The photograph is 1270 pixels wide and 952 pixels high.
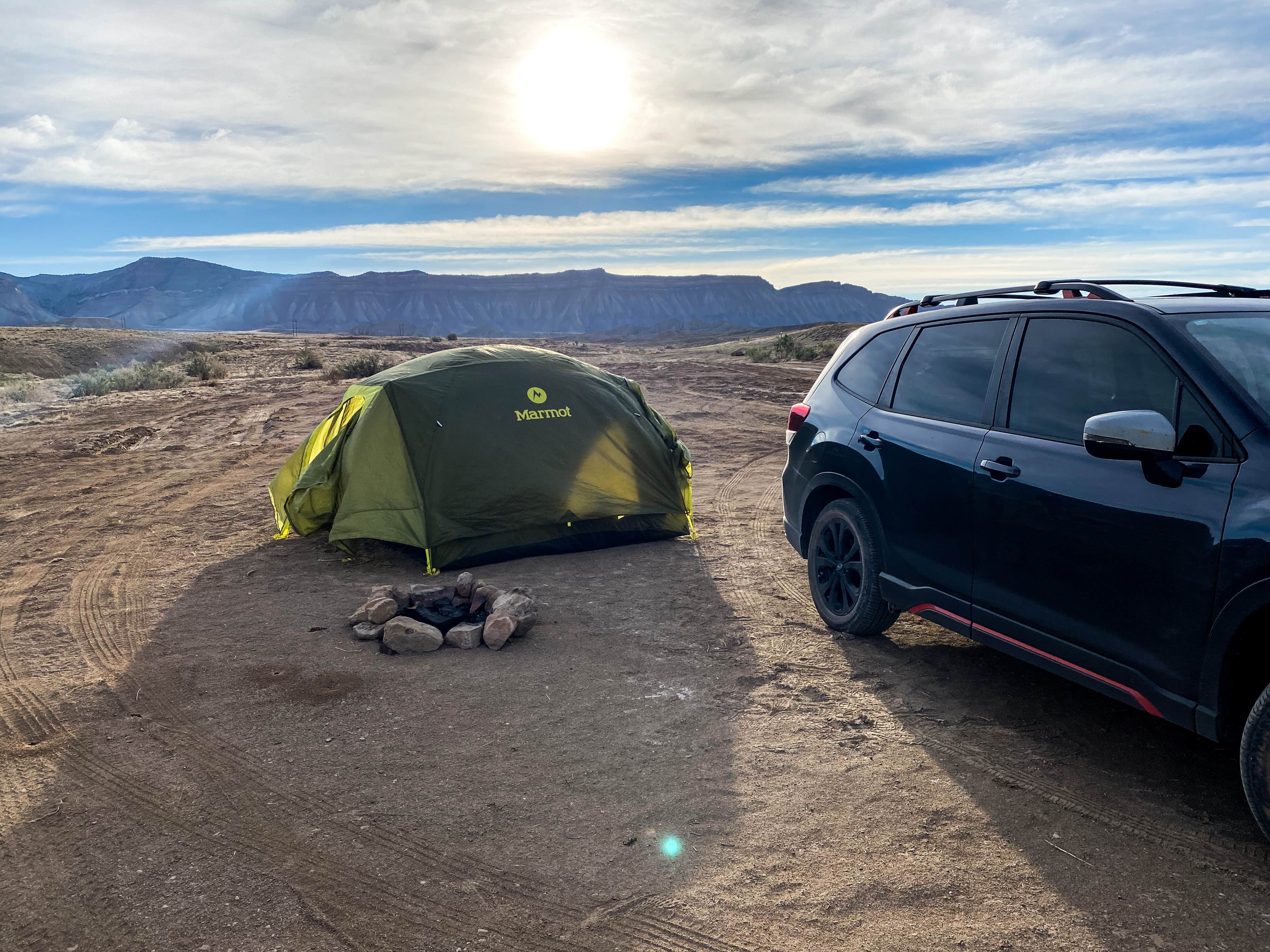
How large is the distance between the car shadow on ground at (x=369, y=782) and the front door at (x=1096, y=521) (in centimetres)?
170

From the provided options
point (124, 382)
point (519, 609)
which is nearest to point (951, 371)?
point (519, 609)

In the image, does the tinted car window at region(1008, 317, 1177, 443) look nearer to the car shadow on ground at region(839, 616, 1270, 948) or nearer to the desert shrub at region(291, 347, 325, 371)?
the car shadow on ground at region(839, 616, 1270, 948)

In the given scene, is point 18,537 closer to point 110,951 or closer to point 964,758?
point 110,951

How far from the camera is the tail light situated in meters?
6.02

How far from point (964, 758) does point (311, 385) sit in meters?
21.9

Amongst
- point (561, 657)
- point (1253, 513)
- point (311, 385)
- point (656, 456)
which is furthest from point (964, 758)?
point (311, 385)

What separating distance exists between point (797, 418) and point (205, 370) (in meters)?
24.6

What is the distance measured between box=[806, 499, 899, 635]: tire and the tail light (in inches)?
24.7

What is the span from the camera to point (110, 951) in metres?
2.96

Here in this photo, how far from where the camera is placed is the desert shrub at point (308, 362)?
2998 cm

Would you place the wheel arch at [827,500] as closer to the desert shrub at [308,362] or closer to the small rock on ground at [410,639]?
the small rock on ground at [410,639]

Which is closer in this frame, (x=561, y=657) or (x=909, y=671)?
(x=909, y=671)

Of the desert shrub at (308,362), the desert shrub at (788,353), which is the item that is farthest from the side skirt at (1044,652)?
the desert shrub at (788,353)

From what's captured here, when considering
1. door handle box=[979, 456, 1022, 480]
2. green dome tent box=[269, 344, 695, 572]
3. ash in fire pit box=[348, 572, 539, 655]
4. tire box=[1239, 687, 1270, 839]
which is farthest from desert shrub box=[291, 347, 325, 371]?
tire box=[1239, 687, 1270, 839]
